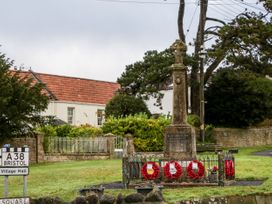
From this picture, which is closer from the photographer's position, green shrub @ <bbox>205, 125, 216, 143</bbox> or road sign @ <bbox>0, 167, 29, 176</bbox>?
road sign @ <bbox>0, 167, 29, 176</bbox>

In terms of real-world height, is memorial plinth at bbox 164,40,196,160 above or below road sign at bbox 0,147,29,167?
above

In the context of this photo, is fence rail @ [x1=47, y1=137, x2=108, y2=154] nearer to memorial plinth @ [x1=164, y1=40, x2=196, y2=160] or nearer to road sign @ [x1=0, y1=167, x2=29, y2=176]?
memorial plinth @ [x1=164, y1=40, x2=196, y2=160]

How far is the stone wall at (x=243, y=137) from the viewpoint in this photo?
51812 mm

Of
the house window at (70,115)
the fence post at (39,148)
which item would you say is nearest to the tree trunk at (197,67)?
the house window at (70,115)

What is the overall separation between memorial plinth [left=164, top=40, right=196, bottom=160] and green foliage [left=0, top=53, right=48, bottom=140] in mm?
11501

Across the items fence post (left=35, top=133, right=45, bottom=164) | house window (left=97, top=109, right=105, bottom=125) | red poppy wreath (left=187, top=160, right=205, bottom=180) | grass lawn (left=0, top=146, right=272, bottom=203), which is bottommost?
grass lawn (left=0, top=146, right=272, bottom=203)

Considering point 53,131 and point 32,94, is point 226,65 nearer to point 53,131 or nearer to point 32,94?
point 53,131

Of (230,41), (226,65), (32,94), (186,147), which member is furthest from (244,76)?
(186,147)

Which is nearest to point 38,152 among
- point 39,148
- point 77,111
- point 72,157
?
point 39,148

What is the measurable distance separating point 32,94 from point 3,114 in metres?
1.94

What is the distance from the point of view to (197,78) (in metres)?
50.9

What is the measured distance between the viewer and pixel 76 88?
59.0 m

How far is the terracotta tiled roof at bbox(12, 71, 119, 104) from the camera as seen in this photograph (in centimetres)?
5632

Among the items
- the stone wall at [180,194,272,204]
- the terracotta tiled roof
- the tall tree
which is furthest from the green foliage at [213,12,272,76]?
the stone wall at [180,194,272,204]
